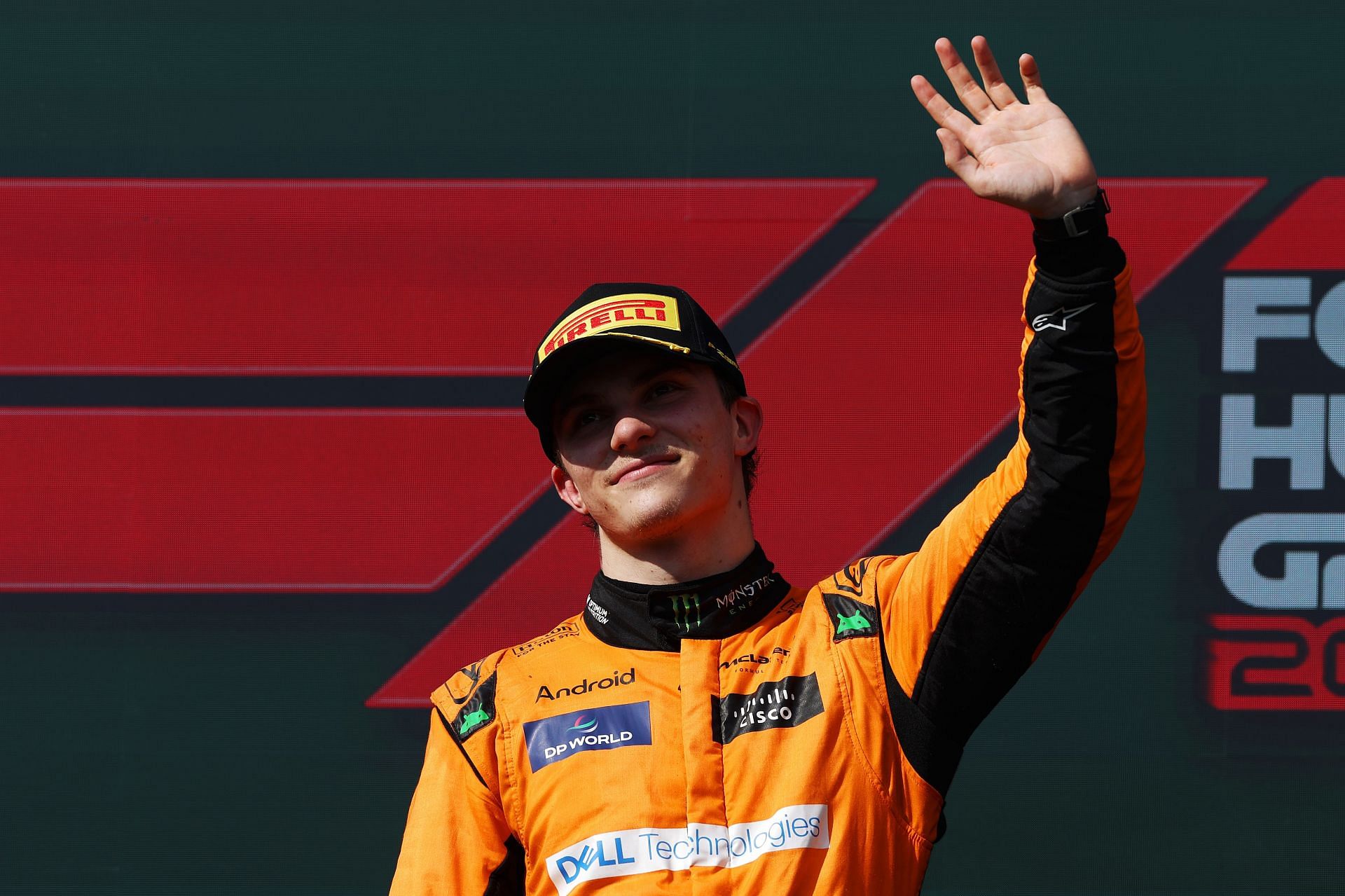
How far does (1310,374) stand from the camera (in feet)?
6.51

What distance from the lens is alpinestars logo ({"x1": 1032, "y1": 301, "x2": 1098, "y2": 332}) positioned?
3.00ft

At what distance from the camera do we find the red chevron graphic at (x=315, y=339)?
2049 millimetres

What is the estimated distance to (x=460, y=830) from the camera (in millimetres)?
1064

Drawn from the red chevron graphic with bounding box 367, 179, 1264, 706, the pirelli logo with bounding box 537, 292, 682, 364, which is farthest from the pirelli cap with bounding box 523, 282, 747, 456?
the red chevron graphic with bounding box 367, 179, 1264, 706

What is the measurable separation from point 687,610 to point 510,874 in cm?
27

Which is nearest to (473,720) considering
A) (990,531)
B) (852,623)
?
(852,623)

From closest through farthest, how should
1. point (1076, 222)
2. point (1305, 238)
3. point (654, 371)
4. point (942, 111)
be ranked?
1. point (1076, 222)
2. point (942, 111)
3. point (654, 371)
4. point (1305, 238)

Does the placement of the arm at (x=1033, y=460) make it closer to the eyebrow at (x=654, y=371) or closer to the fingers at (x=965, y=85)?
the fingers at (x=965, y=85)

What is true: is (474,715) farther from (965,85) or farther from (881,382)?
(881,382)

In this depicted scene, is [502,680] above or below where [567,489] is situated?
below

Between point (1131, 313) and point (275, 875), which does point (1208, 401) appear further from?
point (275, 875)

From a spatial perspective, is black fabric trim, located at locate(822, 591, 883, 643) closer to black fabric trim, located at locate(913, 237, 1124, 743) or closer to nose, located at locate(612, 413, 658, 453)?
black fabric trim, located at locate(913, 237, 1124, 743)

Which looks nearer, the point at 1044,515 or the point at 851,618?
the point at 1044,515

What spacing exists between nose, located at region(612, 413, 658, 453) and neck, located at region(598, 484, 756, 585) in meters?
0.08
